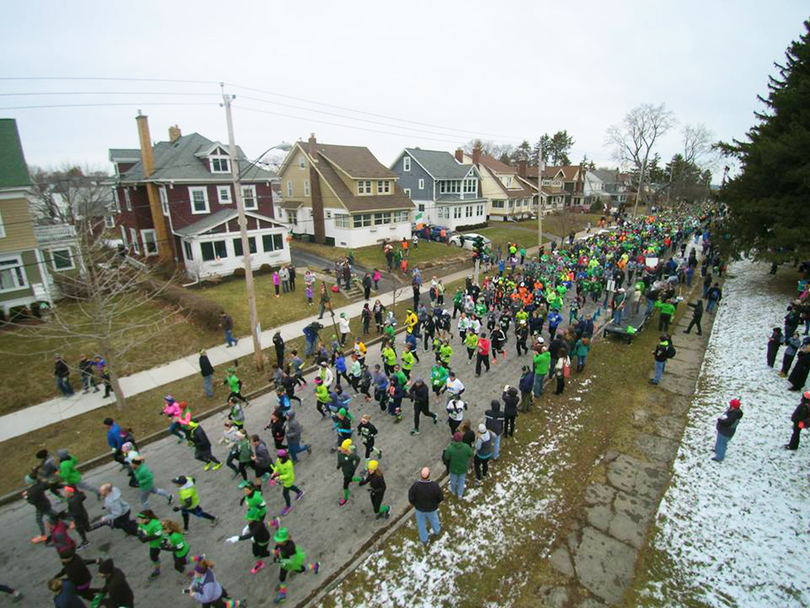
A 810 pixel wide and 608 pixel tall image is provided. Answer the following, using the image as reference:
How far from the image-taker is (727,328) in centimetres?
1797

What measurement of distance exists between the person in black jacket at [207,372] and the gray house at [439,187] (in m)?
33.9

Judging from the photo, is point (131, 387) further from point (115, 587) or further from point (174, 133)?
point (174, 133)

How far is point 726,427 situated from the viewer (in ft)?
31.4

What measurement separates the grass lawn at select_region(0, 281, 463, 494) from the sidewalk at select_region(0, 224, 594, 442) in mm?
403

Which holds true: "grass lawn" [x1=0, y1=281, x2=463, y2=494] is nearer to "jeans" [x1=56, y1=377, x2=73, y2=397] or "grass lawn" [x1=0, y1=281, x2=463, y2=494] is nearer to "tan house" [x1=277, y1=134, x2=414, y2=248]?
"jeans" [x1=56, y1=377, x2=73, y2=397]

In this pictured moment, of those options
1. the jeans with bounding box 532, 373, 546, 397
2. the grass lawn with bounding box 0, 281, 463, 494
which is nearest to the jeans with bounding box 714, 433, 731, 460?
the jeans with bounding box 532, 373, 546, 397

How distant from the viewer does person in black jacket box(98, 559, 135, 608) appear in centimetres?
588

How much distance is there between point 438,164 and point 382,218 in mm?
14897

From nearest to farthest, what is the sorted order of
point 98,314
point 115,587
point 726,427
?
point 115,587 → point 726,427 → point 98,314

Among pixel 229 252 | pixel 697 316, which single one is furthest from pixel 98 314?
pixel 697 316

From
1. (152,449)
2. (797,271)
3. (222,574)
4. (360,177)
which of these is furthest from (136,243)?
(797,271)

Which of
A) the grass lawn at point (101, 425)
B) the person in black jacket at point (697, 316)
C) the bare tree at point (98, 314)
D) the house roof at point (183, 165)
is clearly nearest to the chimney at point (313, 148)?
the house roof at point (183, 165)

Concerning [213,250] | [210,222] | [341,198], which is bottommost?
[213,250]

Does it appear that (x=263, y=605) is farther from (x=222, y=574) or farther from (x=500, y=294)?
(x=500, y=294)
